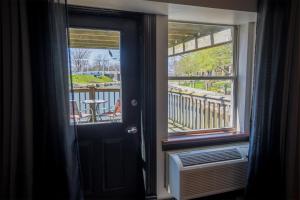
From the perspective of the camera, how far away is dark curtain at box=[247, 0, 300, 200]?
6.43 ft

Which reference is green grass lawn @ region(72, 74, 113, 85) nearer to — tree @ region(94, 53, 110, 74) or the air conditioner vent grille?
tree @ region(94, 53, 110, 74)

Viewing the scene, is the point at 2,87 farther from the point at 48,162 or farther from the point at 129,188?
the point at 129,188

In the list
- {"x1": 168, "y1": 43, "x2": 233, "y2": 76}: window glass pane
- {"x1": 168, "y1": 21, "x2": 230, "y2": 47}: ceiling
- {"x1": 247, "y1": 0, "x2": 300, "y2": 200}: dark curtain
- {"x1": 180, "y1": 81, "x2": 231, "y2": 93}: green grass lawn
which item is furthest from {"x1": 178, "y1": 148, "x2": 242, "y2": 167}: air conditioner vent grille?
{"x1": 168, "y1": 21, "x2": 230, "y2": 47}: ceiling

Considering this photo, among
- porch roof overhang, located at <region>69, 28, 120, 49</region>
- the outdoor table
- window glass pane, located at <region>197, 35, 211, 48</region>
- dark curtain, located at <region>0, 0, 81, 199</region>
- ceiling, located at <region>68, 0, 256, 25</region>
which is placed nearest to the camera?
dark curtain, located at <region>0, 0, 81, 199</region>

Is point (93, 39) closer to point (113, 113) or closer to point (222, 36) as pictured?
point (113, 113)

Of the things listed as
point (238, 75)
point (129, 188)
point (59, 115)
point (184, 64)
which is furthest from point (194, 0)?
point (129, 188)

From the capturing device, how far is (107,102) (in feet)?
6.66

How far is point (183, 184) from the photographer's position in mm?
1940

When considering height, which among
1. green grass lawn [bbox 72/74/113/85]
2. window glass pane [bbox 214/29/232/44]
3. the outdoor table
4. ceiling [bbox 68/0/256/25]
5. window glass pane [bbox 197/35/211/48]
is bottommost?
the outdoor table

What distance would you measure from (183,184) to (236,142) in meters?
0.86

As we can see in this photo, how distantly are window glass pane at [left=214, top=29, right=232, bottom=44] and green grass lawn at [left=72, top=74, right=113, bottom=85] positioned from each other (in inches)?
52.4

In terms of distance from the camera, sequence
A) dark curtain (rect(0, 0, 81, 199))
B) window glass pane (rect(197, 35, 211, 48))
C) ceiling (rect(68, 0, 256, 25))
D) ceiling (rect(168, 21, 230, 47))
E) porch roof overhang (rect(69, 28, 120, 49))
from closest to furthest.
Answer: dark curtain (rect(0, 0, 81, 199)) < ceiling (rect(68, 0, 256, 25)) < porch roof overhang (rect(69, 28, 120, 49)) < ceiling (rect(168, 21, 230, 47)) < window glass pane (rect(197, 35, 211, 48))

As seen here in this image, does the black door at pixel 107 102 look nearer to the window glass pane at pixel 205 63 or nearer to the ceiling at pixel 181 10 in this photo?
the ceiling at pixel 181 10

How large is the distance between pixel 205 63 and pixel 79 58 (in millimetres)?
1366
